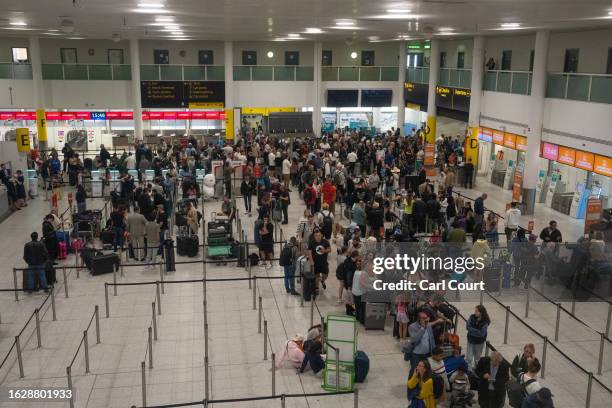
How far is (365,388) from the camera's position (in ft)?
35.0

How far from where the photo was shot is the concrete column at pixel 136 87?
35.5m

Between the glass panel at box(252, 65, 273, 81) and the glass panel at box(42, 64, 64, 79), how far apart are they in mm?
11245

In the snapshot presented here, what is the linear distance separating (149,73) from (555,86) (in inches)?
911

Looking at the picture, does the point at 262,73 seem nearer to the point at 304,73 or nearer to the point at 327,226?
the point at 304,73

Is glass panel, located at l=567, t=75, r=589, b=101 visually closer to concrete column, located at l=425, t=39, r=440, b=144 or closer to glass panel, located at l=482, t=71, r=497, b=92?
glass panel, located at l=482, t=71, r=497, b=92

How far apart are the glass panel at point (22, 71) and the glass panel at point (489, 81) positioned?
81.7 feet

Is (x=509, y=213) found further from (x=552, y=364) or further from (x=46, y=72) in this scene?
(x=46, y=72)

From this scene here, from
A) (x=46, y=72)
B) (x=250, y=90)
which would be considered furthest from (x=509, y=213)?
(x=46, y=72)

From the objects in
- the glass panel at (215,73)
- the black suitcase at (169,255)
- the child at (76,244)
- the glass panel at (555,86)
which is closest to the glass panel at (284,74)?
the glass panel at (215,73)

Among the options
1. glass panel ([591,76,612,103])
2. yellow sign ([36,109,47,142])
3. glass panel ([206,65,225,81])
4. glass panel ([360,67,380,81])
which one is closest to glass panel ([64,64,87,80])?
yellow sign ([36,109,47,142])

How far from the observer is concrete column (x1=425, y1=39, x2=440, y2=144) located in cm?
3553

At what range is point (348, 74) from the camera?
132 ft

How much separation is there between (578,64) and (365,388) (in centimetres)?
1801

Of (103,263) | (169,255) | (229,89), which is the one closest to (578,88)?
(169,255)
